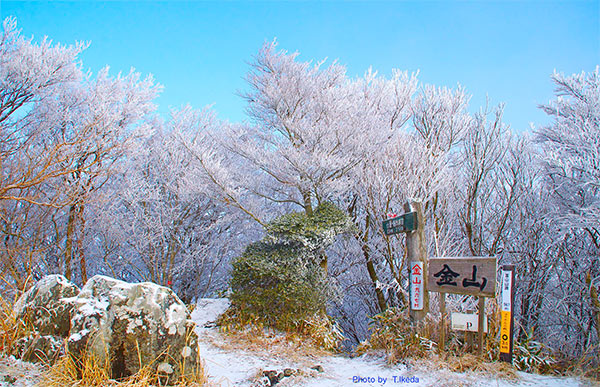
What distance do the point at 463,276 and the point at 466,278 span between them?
4 cm

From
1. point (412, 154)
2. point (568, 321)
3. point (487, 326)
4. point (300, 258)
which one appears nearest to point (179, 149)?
point (300, 258)

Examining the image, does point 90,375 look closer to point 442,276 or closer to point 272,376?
point 272,376

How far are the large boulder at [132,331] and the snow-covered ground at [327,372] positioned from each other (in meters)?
0.50

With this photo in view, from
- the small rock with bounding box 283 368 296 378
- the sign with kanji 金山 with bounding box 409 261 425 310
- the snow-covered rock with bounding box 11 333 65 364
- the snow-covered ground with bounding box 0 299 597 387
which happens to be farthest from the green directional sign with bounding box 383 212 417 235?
the snow-covered rock with bounding box 11 333 65 364

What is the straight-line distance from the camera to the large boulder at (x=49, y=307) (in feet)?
11.2

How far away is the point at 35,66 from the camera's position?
7.83m

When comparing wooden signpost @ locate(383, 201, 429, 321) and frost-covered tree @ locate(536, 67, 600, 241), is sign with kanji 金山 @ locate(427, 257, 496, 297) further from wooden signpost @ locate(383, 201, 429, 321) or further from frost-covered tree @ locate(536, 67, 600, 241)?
frost-covered tree @ locate(536, 67, 600, 241)

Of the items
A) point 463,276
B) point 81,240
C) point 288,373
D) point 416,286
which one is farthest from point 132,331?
point 81,240

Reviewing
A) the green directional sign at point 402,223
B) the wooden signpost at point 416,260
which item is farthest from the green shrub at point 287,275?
the wooden signpost at point 416,260

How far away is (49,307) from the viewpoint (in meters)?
3.52

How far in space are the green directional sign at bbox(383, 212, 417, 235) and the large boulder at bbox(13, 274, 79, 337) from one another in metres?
3.84

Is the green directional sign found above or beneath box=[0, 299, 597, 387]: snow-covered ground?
above

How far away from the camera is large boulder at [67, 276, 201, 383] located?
122 inches

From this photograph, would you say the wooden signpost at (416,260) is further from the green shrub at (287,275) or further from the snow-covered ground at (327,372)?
the green shrub at (287,275)
